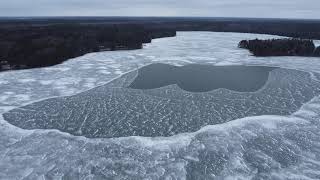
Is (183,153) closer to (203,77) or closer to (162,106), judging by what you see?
(162,106)

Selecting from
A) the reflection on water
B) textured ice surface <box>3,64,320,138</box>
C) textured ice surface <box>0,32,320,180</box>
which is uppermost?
the reflection on water

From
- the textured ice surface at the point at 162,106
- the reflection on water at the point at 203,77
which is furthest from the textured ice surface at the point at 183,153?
the reflection on water at the point at 203,77

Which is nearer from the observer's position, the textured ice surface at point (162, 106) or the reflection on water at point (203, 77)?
the textured ice surface at point (162, 106)

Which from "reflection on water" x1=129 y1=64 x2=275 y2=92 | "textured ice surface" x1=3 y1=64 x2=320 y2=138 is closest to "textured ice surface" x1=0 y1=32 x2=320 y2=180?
"textured ice surface" x1=3 y1=64 x2=320 y2=138

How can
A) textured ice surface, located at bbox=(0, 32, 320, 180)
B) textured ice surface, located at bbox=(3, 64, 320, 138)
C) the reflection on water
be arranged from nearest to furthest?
textured ice surface, located at bbox=(0, 32, 320, 180) < textured ice surface, located at bbox=(3, 64, 320, 138) < the reflection on water

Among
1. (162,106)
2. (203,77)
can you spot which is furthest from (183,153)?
(203,77)

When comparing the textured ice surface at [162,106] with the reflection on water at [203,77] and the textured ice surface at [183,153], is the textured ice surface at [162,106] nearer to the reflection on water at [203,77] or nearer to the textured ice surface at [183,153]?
the reflection on water at [203,77]

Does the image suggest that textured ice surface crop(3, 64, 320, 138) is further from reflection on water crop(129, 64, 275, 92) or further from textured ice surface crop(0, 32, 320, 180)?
textured ice surface crop(0, 32, 320, 180)

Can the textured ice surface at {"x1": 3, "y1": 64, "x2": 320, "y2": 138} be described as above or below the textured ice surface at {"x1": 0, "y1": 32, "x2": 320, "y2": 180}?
above
